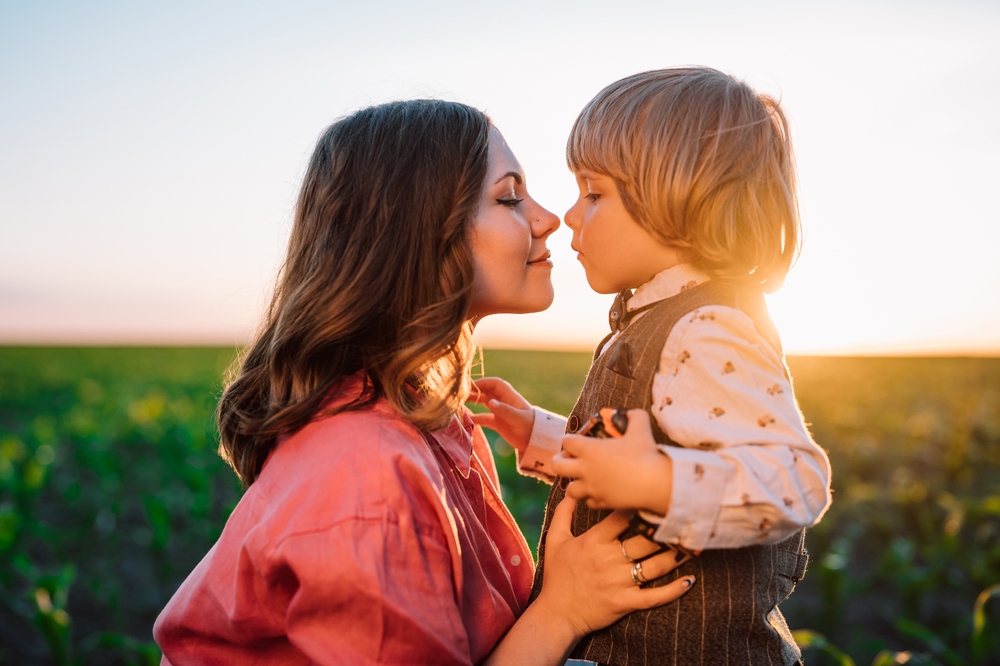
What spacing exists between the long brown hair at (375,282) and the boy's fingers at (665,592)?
0.56 meters

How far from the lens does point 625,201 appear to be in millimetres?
1801

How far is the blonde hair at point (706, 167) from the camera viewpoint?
172 centimetres

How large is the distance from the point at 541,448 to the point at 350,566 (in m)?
1.00

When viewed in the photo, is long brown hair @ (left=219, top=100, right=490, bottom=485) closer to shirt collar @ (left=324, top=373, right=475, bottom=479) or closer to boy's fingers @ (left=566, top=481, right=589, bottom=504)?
shirt collar @ (left=324, top=373, right=475, bottom=479)

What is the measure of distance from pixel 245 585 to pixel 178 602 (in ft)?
0.95

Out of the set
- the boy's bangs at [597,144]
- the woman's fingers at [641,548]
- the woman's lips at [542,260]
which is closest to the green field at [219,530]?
the woman's lips at [542,260]

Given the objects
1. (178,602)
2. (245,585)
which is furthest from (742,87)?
(178,602)

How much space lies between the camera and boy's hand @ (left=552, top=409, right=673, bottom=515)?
1369 millimetres

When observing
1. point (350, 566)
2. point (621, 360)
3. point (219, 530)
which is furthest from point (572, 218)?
point (219, 530)

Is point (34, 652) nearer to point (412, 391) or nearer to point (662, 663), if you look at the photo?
point (412, 391)

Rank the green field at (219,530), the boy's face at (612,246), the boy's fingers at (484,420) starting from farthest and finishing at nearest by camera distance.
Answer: the green field at (219,530)
the boy's fingers at (484,420)
the boy's face at (612,246)

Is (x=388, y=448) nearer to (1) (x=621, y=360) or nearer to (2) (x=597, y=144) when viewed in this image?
(1) (x=621, y=360)

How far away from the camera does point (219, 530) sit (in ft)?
15.7

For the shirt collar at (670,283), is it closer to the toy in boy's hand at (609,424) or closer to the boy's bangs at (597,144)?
the boy's bangs at (597,144)
